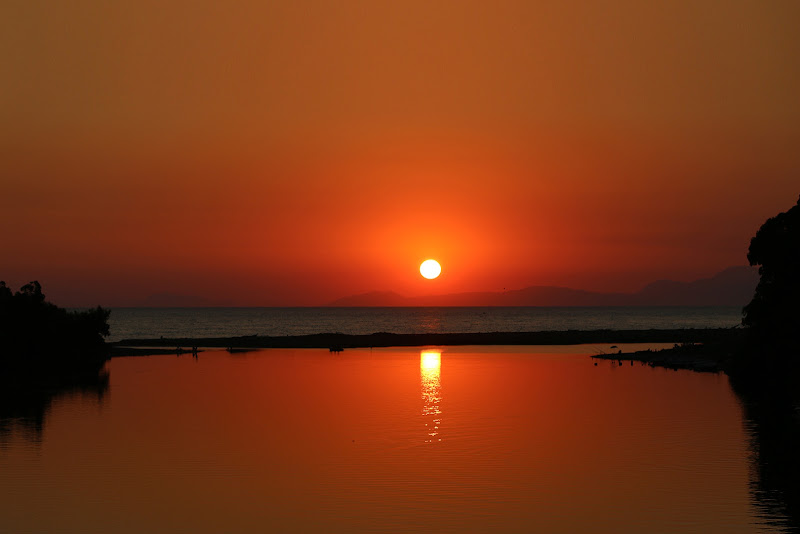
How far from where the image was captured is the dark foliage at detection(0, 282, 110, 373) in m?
75.2

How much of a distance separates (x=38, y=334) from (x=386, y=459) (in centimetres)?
5282

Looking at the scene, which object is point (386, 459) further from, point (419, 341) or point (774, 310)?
point (419, 341)

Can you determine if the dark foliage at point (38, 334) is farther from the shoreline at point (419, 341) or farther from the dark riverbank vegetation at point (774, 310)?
the dark riverbank vegetation at point (774, 310)

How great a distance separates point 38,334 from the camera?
255 ft

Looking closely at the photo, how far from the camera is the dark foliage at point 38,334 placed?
75188mm

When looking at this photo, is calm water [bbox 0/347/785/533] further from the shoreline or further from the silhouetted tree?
the shoreline

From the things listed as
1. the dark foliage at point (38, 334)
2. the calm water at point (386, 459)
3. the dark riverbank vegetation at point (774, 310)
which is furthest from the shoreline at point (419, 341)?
the calm water at point (386, 459)

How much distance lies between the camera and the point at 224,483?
31.7 meters

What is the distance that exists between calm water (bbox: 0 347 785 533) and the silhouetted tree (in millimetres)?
5853

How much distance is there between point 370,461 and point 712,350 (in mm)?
65555

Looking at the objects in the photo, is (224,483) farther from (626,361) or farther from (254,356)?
(254,356)

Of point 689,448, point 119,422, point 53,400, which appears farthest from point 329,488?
point 53,400

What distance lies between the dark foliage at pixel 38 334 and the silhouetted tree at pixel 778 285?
60200 mm

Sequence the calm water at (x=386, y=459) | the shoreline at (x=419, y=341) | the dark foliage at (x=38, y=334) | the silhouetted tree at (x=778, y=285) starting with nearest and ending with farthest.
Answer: the calm water at (x=386, y=459), the silhouetted tree at (x=778, y=285), the dark foliage at (x=38, y=334), the shoreline at (x=419, y=341)
